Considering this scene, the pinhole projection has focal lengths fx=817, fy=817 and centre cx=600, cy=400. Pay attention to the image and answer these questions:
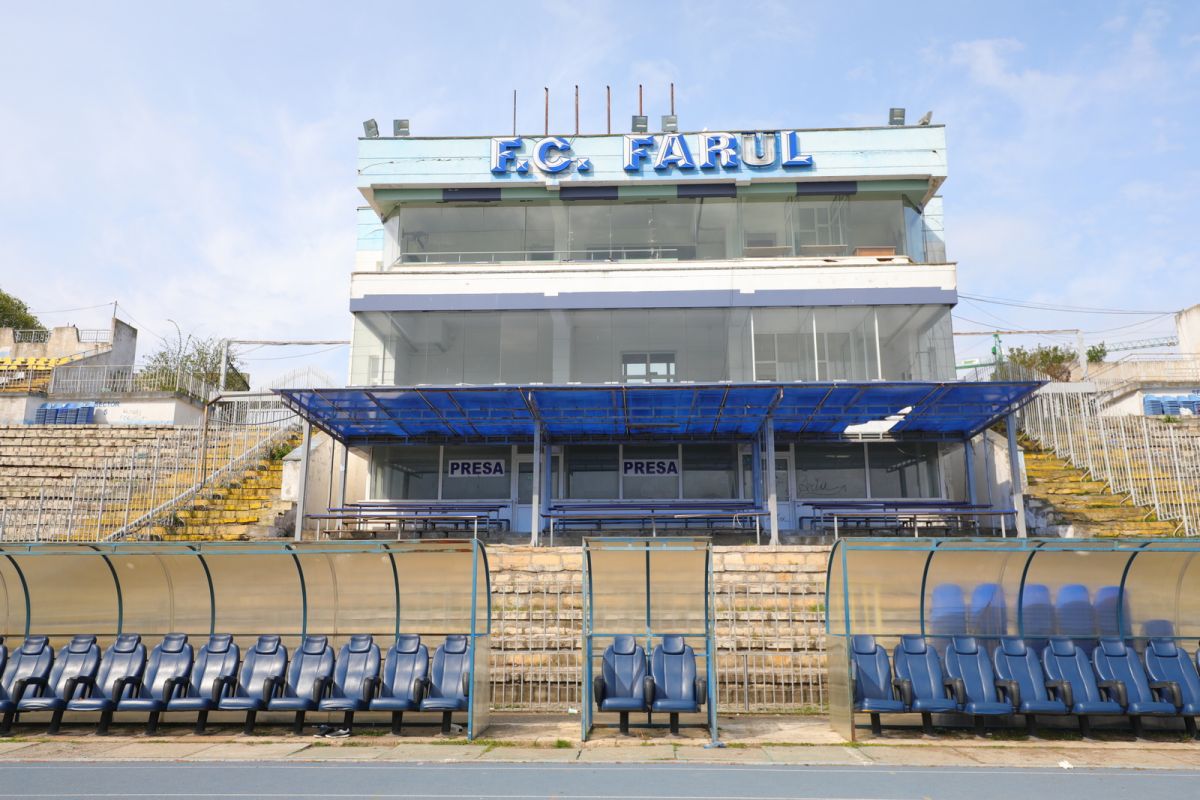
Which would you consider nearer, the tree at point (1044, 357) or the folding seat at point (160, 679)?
the folding seat at point (160, 679)

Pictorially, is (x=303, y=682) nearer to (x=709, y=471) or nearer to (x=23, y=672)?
(x=23, y=672)

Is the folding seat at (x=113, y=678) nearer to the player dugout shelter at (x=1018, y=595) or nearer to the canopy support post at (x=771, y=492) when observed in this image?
the player dugout shelter at (x=1018, y=595)

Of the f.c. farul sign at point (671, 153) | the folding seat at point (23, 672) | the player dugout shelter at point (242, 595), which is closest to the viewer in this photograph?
the folding seat at point (23, 672)

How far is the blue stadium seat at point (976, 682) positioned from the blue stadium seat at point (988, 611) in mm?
517

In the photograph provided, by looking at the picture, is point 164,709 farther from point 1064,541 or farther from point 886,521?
point 886,521

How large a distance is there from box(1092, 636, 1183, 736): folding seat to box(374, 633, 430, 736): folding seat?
28.5ft

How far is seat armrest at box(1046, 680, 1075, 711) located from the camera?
10.1 meters

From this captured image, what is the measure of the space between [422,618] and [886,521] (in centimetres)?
1243

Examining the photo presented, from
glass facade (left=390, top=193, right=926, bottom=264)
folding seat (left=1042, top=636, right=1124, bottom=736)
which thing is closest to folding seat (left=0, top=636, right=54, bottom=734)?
folding seat (left=1042, top=636, right=1124, bottom=736)

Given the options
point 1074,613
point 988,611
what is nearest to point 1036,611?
point 1074,613

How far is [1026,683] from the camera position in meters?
10.4

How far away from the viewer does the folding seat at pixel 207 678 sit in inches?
406

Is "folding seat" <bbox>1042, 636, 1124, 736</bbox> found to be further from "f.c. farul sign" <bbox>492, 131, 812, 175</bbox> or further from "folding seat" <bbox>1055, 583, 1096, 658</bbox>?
"f.c. farul sign" <bbox>492, 131, 812, 175</bbox>

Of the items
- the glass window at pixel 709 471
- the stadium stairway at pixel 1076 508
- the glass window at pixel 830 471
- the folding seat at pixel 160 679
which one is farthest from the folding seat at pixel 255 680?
the stadium stairway at pixel 1076 508
